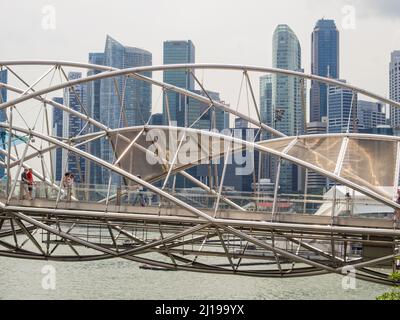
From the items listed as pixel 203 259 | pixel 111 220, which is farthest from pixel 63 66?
pixel 203 259

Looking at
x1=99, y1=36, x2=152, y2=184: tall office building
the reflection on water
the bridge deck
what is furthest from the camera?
x1=99, y1=36, x2=152, y2=184: tall office building

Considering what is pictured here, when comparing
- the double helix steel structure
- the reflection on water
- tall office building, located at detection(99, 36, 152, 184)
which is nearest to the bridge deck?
the double helix steel structure

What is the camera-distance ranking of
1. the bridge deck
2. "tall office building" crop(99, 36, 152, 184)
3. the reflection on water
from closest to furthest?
the bridge deck < the reflection on water < "tall office building" crop(99, 36, 152, 184)

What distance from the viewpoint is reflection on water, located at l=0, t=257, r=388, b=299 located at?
52.2 metres

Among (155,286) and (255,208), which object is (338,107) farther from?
(255,208)

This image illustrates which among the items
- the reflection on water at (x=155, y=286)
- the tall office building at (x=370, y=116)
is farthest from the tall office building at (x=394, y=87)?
the reflection on water at (x=155, y=286)

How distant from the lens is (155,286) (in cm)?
5703

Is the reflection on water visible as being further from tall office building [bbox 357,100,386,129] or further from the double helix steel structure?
tall office building [bbox 357,100,386,129]

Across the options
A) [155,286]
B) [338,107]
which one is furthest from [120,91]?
[155,286]

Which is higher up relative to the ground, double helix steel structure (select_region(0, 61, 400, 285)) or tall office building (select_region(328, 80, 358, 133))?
tall office building (select_region(328, 80, 358, 133))

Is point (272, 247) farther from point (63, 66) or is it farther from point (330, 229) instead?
point (63, 66)

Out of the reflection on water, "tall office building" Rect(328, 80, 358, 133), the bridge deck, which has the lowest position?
the reflection on water

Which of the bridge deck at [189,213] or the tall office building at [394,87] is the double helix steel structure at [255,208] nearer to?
the bridge deck at [189,213]
